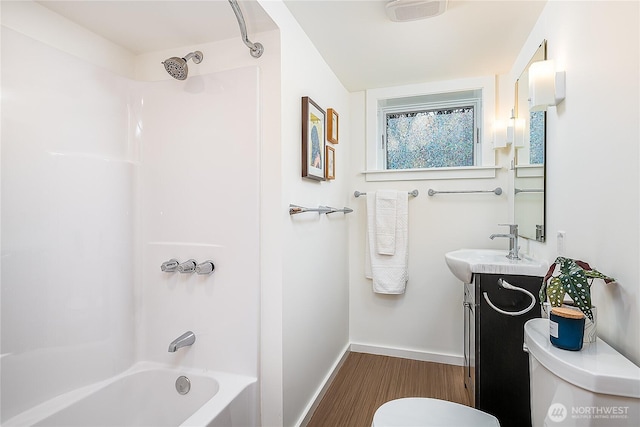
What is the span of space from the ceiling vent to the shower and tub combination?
0.78 meters

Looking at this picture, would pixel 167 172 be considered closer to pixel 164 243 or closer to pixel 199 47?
pixel 164 243

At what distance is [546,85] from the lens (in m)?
1.49

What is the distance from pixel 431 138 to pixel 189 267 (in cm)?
220

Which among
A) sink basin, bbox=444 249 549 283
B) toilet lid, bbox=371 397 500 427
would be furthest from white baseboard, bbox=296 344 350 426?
sink basin, bbox=444 249 549 283

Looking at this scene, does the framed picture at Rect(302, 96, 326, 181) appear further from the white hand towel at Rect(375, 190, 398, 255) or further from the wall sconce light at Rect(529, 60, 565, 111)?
the wall sconce light at Rect(529, 60, 565, 111)

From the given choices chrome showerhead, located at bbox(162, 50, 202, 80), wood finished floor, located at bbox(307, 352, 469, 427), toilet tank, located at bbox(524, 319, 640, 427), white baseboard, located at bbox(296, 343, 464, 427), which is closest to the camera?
toilet tank, located at bbox(524, 319, 640, 427)

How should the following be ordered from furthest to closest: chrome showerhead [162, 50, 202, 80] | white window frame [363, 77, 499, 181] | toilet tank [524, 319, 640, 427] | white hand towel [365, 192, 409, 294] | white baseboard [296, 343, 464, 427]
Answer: white hand towel [365, 192, 409, 294]
white window frame [363, 77, 499, 181]
white baseboard [296, 343, 464, 427]
chrome showerhead [162, 50, 202, 80]
toilet tank [524, 319, 640, 427]

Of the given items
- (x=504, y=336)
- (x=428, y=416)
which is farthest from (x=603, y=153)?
(x=428, y=416)

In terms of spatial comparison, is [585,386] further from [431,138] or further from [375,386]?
[431,138]

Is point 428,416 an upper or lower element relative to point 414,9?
lower

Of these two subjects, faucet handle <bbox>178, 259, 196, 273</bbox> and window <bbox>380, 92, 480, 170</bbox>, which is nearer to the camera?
faucet handle <bbox>178, 259, 196, 273</bbox>

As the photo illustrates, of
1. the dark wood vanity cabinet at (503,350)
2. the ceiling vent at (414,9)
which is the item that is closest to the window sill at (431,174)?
the dark wood vanity cabinet at (503,350)

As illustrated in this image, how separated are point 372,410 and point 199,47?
238 cm

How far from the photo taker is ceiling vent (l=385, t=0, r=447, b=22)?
5.30 ft
